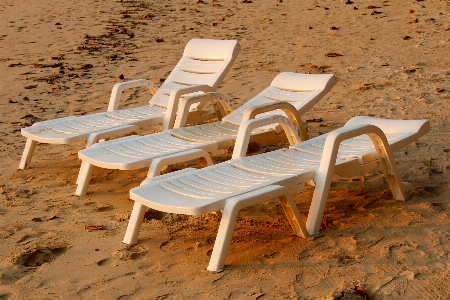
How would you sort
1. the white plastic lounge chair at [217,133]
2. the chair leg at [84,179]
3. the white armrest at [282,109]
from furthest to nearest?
the chair leg at [84,179] < the white armrest at [282,109] < the white plastic lounge chair at [217,133]

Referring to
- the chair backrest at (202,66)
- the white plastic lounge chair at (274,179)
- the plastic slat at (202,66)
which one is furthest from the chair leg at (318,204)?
the plastic slat at (202,66)

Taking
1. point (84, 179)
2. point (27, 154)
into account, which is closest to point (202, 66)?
point (27, 154)

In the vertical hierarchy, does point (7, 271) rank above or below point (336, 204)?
above

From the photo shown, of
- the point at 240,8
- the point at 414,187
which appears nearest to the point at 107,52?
the point at 240,8

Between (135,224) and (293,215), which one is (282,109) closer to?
(293,215)

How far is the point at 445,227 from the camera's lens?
14.5ft

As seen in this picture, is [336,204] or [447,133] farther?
[447,133]

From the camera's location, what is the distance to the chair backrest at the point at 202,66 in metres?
6.78

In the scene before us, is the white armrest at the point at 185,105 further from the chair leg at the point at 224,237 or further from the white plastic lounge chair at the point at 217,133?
the chair leg at the point at 224,237

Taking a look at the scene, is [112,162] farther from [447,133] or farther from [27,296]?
[447,133]

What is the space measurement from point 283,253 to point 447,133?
2890 mm

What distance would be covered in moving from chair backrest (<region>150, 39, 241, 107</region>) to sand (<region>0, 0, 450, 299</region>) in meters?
1.06

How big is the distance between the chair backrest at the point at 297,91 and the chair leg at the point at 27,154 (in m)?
1.68

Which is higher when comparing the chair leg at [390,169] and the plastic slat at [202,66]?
the plastic slat at [202,66]
